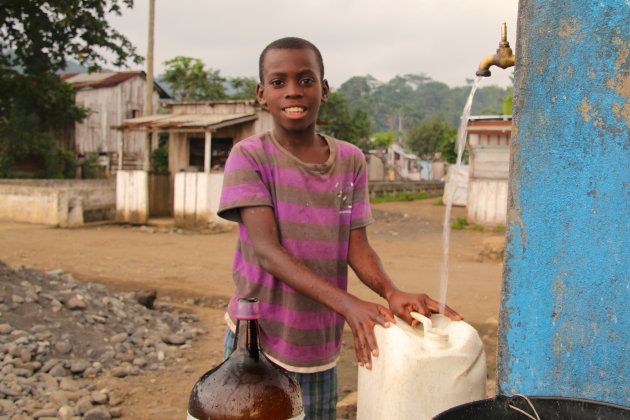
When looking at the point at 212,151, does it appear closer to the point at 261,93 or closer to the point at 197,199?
the point at 197,199

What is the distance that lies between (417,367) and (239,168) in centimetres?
73

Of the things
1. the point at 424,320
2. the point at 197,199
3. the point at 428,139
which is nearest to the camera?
the point at 424,320

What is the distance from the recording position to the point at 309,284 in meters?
1.37

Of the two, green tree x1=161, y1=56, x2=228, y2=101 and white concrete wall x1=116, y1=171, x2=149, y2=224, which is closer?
white concrete wall x1=116, y1=171, x2=149, y2=224

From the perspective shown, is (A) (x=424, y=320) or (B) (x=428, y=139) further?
(B) (x=428, y=139)

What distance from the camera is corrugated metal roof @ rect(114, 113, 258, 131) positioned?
1155 centimetres

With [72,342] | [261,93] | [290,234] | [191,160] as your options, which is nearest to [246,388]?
[290,234]

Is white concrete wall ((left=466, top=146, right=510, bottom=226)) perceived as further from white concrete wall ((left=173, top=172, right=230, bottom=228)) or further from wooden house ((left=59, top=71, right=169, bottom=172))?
wooden house ((left=59, top=71, right=169, bottom=172))

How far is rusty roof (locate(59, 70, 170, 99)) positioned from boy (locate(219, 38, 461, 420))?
1961cm

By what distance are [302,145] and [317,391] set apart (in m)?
0.72

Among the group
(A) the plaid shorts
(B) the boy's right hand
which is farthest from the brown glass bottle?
(A) the plaid shorts

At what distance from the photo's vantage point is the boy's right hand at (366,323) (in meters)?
1.18

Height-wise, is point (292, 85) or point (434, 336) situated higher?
point (292, 85)

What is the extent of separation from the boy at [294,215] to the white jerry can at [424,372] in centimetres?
34
